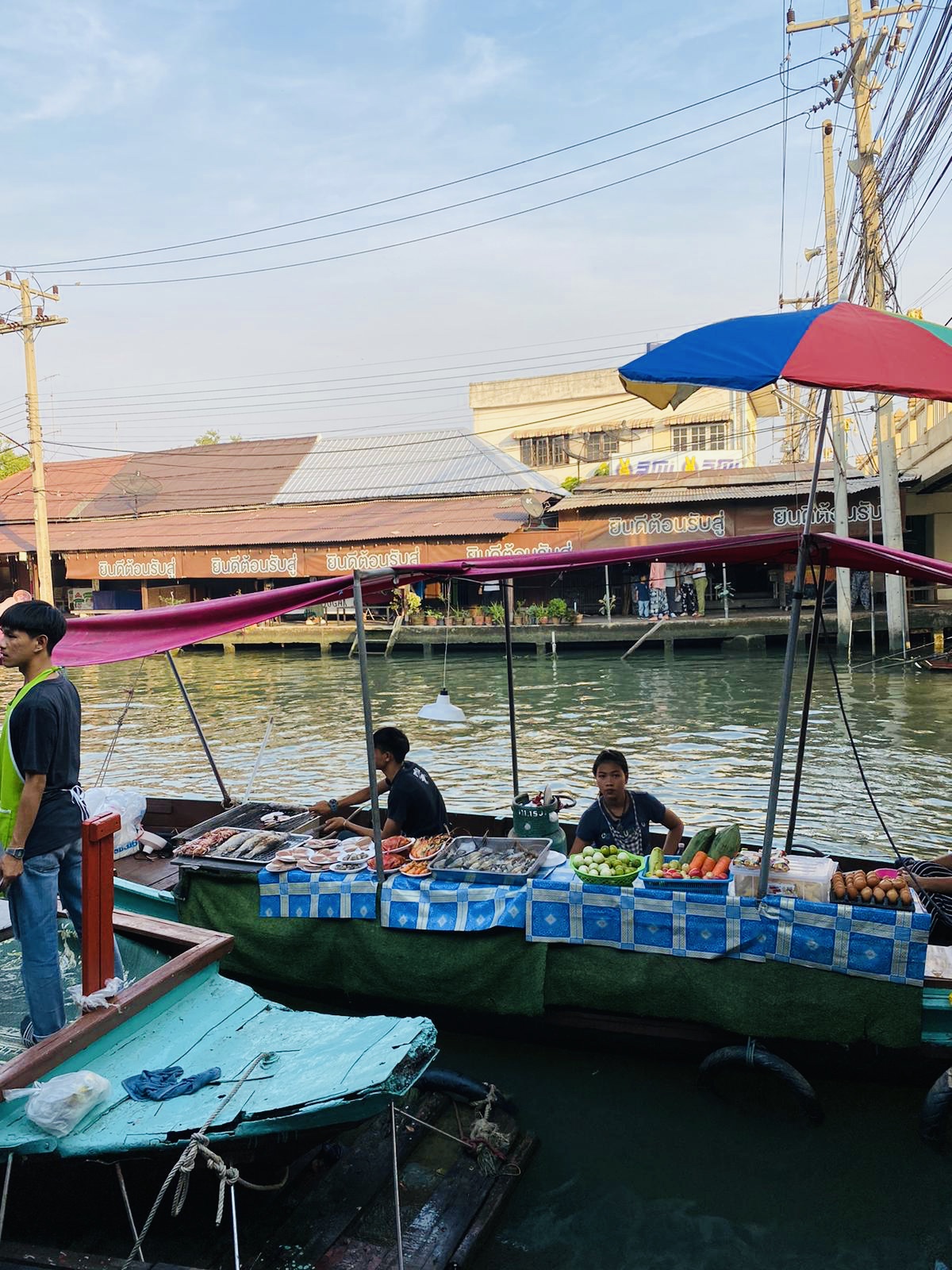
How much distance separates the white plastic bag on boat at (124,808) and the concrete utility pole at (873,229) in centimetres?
1556

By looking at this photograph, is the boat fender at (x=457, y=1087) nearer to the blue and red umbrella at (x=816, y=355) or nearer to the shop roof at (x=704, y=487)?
the blue and red umbrella at (x=816, y=355)

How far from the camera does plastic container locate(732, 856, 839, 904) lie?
4758 mm

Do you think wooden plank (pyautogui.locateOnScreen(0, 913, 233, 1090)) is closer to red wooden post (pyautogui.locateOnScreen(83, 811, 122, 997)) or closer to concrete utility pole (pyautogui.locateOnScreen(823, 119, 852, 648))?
red wooden post (pyautogui.locateOnScreen(83, 811, 122, 997))

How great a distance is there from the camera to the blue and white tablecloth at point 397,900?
510cm

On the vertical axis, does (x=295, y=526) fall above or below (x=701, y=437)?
below

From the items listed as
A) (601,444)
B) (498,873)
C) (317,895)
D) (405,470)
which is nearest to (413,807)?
(317,895)

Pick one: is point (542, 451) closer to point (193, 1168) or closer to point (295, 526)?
point (295, 526)

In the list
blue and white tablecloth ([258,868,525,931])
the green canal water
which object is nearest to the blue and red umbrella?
blue and white tablecloth ([258,868,525,931])

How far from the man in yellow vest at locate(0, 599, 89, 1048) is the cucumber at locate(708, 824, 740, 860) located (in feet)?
11.4

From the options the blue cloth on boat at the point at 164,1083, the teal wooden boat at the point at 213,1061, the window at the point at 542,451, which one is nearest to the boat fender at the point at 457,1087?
the teal wooden boat at the point at 213,1061

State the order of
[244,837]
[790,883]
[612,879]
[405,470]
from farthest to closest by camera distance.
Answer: [405,470]
[244,837]
[612,879]
[790,883]

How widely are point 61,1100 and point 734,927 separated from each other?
10.3 ft

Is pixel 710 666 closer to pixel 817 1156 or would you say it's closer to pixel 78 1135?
pixel 817 1156

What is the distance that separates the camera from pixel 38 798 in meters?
4.05
